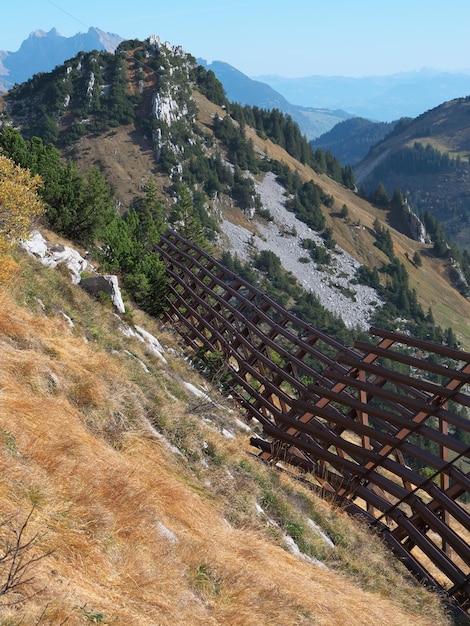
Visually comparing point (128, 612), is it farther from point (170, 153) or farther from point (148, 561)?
point (170, 153)

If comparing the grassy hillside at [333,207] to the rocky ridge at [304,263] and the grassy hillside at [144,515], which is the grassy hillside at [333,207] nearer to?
the rocky ridge at [304,263]

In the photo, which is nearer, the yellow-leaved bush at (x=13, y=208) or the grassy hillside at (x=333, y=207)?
the yellow-leaved bush at (x=13, y=208)

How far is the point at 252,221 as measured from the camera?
15850 cm

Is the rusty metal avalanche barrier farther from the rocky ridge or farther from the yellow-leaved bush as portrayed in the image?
the rocky ridge

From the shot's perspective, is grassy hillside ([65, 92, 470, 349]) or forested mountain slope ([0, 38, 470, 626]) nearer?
forested mountain slope ([0, 38, 470, 626])

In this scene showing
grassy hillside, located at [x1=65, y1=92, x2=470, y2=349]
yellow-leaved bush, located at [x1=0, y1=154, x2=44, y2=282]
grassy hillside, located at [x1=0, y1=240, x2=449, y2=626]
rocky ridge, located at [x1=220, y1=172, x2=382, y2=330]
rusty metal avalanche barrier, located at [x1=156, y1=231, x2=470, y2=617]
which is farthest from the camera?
grassy hillside, located at [x1=65, y1=92, x2=470, y2=349]

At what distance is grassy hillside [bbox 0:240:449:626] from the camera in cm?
473

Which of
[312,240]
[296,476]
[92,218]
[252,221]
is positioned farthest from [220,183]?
[296,476]

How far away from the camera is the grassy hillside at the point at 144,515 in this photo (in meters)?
4.73

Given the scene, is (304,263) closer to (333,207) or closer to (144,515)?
(333,207)

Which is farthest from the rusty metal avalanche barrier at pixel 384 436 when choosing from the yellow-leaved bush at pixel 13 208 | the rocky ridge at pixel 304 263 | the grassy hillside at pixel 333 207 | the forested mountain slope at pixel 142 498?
the grassy hillside at pixel 333 207

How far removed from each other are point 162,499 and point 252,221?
507ft

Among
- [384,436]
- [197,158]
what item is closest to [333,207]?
[197,158]

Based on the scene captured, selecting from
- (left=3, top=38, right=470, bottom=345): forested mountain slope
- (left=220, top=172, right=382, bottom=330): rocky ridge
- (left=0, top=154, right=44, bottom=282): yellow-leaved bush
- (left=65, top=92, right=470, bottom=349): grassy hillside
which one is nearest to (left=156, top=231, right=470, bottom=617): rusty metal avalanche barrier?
(left=0, top=154, right=44, bottom=282): yellow-leaved bush
